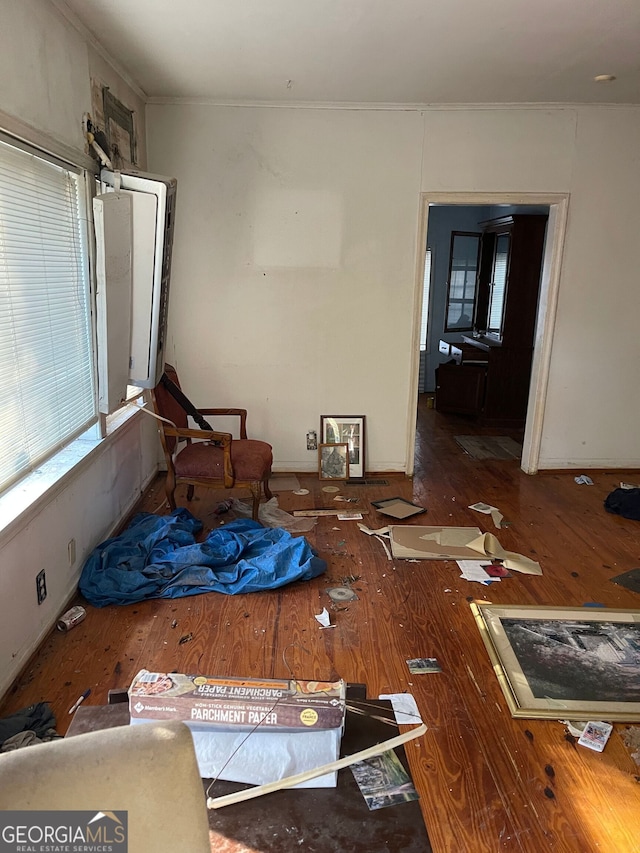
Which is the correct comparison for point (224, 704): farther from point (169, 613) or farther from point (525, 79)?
point (525, 79)

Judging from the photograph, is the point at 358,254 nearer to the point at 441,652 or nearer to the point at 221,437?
the point at 221,437

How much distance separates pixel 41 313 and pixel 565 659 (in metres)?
2.74

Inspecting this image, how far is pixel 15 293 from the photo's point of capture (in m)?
2.36

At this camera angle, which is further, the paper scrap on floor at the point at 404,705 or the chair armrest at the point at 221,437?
the chair armrest at the point at 221,437

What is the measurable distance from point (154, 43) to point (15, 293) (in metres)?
1.78

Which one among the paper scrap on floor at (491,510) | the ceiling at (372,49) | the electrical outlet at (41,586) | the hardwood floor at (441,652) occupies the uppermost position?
the ceiling at (372,49)

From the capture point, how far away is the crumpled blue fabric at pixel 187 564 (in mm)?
2916

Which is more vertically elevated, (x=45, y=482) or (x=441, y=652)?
(x=45, y=482)

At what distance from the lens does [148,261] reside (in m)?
3.27

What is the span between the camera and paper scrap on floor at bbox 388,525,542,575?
132 inches

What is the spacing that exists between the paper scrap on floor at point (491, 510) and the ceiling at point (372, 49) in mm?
2789

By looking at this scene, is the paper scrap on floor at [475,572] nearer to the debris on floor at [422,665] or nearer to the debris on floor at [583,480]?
the debris on floor at [422,665]

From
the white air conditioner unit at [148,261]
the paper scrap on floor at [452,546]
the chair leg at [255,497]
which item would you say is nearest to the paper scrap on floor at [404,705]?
the paper scrap on floor at [452,546]

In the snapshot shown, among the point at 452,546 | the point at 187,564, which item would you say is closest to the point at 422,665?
the point at 452,546
